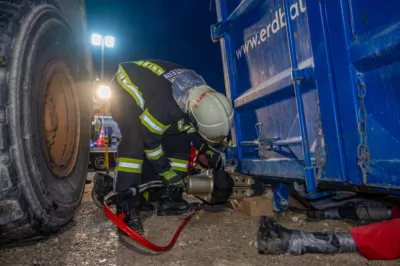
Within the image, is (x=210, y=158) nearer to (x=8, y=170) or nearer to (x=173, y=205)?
(x=173, y=205)

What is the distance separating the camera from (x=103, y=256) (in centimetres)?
180

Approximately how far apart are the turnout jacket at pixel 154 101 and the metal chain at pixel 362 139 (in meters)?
1.51

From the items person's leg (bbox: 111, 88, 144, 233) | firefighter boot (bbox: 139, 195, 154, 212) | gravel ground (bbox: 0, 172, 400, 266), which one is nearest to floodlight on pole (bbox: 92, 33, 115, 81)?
firefighter boot (bbox: 139, 195, 154, 212)

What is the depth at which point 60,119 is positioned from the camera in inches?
91.0

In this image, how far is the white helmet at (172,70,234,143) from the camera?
2449 mm

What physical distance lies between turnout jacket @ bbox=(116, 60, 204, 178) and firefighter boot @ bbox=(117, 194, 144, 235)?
0.39 metres

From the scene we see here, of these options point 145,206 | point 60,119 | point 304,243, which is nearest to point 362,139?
point 304,243

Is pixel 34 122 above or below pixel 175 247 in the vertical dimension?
above

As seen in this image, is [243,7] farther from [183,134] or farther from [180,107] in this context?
[183,134]

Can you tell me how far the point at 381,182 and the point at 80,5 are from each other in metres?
2.67

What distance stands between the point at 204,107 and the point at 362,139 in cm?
124

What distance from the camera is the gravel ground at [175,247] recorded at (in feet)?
5.51

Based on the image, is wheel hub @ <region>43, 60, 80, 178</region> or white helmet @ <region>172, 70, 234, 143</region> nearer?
wheel hub @ <region>43, 60, 80, 178</region>

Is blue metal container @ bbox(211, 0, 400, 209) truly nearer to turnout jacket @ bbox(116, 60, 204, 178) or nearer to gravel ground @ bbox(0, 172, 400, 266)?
gravel ground @ bbox(0, 172, 400, 266)
